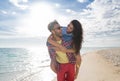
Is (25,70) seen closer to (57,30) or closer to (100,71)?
(100,71)

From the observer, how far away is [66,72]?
18.1 feet

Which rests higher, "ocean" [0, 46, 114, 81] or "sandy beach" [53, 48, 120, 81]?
"sandy beach" [53, 48, 120, 81]

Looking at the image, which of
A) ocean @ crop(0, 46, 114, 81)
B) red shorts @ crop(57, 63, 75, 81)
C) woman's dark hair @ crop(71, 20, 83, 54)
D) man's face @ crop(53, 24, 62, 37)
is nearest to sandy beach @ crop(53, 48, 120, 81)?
ocean @ crop(0, 46, 114, 81)

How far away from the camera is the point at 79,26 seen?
211 inches

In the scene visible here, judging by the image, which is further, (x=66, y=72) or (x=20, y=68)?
(x=20, y=68)

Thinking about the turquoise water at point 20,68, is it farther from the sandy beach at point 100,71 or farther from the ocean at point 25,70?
the sandy beach at point 100,71

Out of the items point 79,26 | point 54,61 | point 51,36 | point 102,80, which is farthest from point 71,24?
point 102,80

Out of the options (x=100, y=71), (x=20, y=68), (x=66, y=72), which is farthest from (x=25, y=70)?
(x=66, y=72)

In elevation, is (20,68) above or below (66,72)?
below

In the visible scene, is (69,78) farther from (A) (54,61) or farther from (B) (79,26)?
(B) (79,26)

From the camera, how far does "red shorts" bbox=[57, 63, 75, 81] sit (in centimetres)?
542

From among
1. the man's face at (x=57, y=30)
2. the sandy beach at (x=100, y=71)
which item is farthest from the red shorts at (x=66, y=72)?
the sandy beach at (x=100, y=71)

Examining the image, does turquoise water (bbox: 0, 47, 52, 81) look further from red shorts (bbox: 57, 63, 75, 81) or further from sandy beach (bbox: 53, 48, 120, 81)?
red shorts (bbox: 57, 63, 75, 81)

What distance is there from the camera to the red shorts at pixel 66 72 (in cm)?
542
